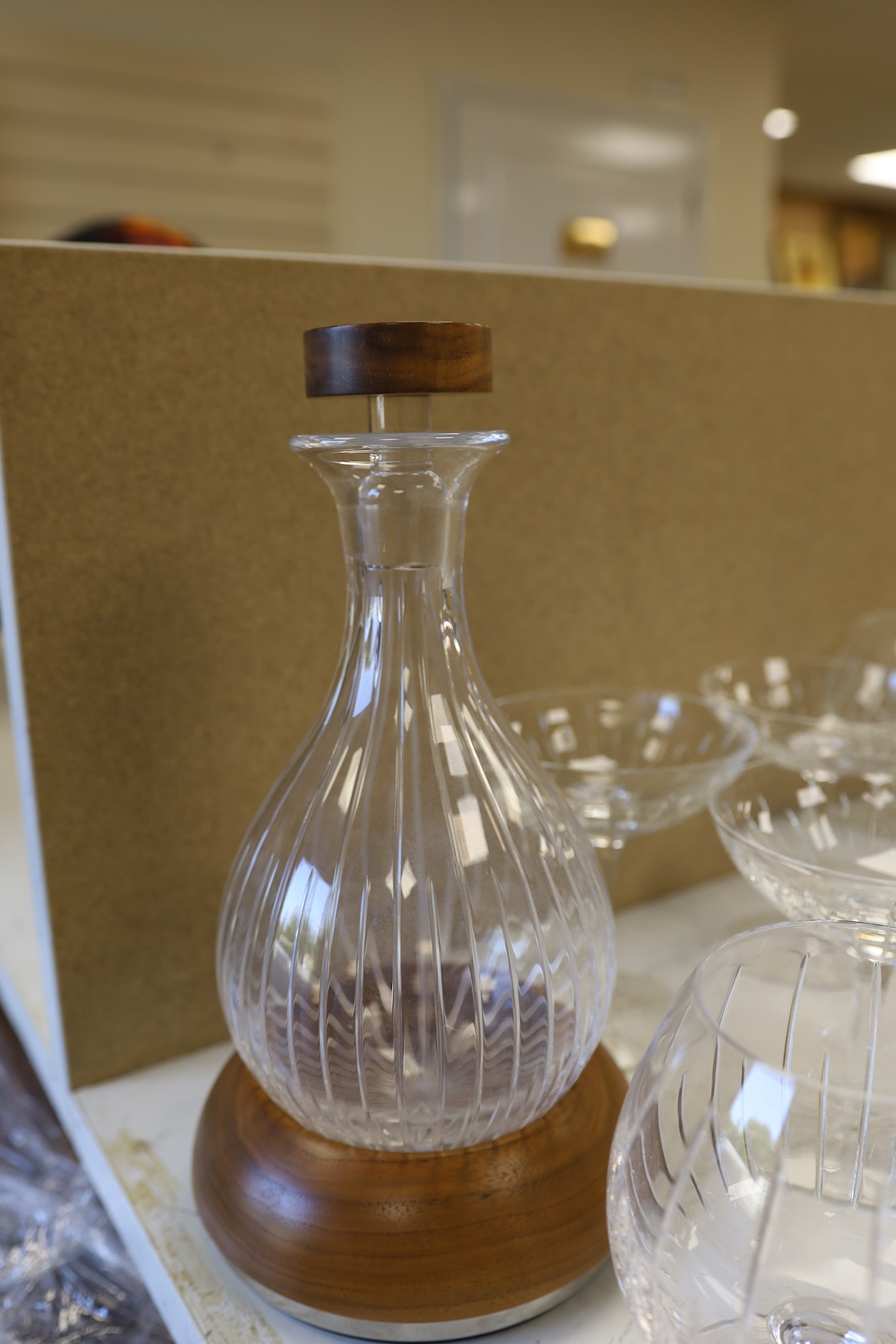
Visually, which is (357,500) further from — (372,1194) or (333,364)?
(372,1194)

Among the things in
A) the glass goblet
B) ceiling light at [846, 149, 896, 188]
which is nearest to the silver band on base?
the glass goblet

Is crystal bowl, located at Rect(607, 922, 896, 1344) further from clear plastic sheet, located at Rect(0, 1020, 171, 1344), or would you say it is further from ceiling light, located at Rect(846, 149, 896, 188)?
ceiling light, located at Rect(846, 149, 896, 188)

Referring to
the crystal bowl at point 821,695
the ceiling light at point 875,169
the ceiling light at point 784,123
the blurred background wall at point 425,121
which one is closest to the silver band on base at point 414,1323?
the crystal bowl at point 821,695

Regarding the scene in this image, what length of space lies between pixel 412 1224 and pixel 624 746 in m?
0.30

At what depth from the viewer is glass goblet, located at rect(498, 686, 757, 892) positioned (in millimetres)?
502

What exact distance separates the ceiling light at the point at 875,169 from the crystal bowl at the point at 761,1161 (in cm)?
628

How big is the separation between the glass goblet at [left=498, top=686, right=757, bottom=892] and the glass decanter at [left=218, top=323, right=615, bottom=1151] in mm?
140

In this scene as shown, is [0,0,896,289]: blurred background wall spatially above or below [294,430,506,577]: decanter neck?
above

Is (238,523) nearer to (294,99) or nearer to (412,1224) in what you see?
(412,1224)

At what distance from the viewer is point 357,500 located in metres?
0.34

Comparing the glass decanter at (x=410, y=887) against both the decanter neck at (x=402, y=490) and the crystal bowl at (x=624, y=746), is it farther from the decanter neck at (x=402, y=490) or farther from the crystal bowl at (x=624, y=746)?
the crystal bowl at (x=624, y=746)

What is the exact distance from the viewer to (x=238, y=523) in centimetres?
46

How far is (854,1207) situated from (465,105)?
128 inches

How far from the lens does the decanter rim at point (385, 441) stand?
32cm
